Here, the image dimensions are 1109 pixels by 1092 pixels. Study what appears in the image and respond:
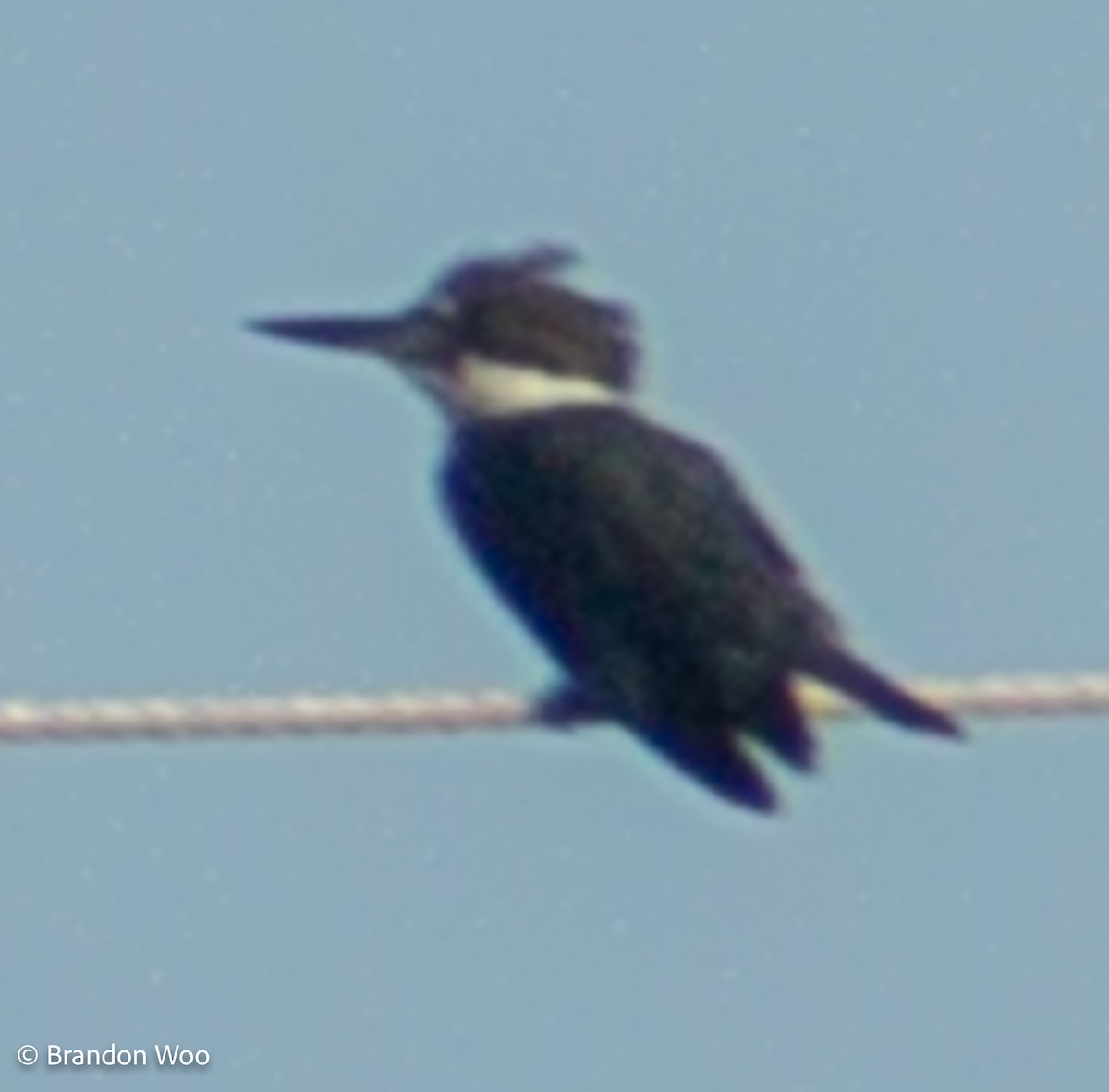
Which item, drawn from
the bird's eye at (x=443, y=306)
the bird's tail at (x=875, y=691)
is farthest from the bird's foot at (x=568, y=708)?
the bird's eye at (x=443, y=306)

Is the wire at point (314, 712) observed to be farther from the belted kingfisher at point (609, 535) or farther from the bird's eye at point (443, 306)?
the bird's eye at point (443, 306)

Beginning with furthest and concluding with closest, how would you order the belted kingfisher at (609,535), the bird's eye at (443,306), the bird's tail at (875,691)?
the bird's eye at (443,306) → the belted kingfisher at (609,535) → the bird's tail at (875,691)

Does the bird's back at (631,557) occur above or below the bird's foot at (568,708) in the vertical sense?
above

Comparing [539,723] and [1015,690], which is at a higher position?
[1015,690]

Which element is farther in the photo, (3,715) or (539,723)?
(539,723)

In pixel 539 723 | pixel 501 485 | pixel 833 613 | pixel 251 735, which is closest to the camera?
pixel 251 735

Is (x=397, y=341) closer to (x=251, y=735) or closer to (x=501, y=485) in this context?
(x=501, y=485)

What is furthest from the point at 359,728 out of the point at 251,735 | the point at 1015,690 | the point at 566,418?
the point at 566,418

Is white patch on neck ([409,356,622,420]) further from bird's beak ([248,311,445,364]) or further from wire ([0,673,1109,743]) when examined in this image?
wire ([0,673,1109,743])

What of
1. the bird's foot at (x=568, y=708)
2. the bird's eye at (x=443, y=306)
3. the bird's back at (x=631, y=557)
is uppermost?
the bird's eye at (x=443, y=306)
